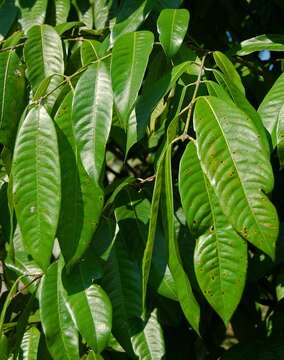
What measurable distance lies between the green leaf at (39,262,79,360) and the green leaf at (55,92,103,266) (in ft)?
0.46

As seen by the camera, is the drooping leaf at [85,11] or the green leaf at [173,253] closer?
the green leaf at [173,253]

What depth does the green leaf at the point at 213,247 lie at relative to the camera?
31.6 inches

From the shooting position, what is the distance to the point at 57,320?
3.52 feet

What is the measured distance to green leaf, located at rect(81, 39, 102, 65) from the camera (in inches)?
46.6

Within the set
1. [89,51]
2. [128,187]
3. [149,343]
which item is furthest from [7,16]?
[149,343]

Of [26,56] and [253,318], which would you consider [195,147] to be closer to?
[26,56]

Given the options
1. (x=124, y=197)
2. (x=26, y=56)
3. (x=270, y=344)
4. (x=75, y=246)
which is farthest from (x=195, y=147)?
(x=270, y=344)

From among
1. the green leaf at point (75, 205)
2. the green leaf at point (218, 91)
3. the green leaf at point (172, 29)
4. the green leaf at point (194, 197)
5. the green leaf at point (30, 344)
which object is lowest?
the green leaf at point (30, 344)

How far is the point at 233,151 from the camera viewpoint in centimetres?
82

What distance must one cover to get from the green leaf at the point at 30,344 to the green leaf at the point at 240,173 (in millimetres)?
606

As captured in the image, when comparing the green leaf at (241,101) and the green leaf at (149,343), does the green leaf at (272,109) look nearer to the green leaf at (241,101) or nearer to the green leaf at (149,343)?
the green leaf at (241,101)

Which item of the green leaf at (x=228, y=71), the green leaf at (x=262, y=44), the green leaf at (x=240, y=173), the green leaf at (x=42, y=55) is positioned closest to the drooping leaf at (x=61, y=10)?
the green leaf at (x=42, y=55)

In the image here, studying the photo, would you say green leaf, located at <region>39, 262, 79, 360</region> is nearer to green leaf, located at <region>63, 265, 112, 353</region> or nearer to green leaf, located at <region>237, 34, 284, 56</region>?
green leaf, located at <region>63, 265, 112, 353</region>

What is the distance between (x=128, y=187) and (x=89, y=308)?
0.88 feet
